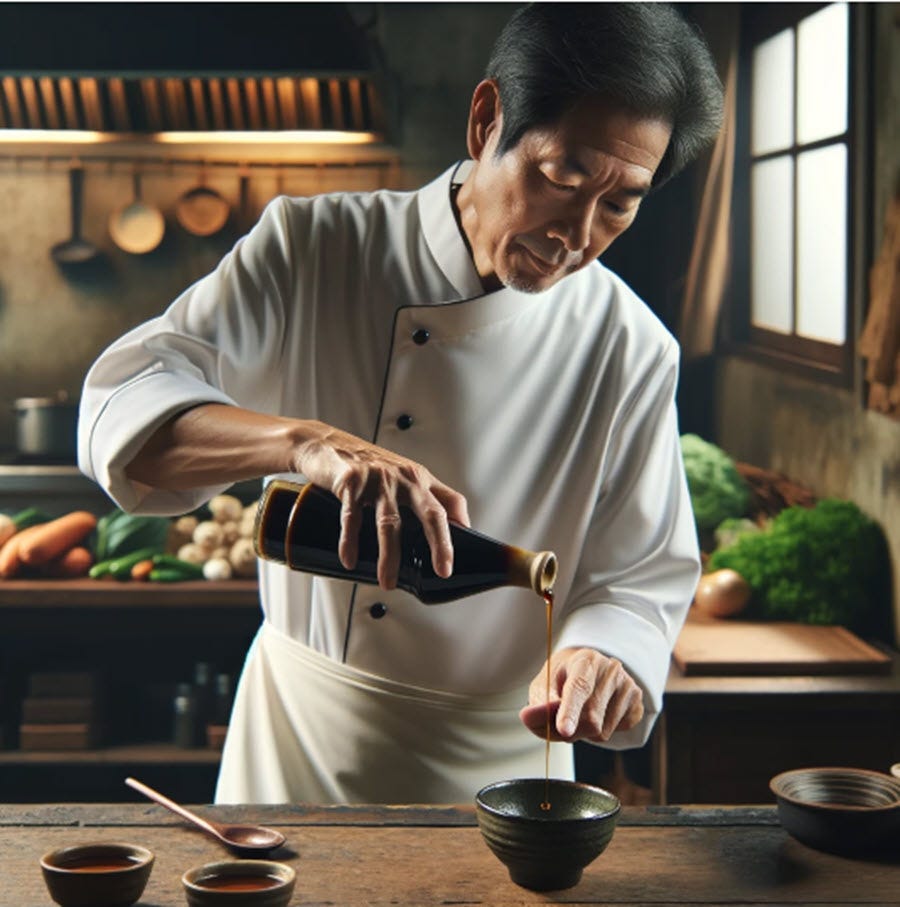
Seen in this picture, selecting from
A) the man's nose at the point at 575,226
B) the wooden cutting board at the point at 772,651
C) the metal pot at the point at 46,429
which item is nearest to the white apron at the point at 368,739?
the man's nose at the point at 575,226

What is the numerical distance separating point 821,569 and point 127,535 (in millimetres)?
1911

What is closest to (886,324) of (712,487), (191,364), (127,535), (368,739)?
(712,487)

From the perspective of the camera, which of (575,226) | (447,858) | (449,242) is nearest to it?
(447,858)

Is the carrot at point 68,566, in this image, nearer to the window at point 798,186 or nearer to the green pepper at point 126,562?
the green pepper at point 126,562

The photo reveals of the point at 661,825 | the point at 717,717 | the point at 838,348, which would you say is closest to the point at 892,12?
the point at 838,348

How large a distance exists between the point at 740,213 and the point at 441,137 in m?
1.34

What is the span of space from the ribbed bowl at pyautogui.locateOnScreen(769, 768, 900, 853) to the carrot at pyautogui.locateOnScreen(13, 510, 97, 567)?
2639 millimetres

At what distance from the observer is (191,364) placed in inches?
72.4

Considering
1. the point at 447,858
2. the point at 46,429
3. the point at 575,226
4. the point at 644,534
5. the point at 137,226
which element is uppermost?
the point at 137,226

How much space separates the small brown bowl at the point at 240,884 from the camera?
1.38 m

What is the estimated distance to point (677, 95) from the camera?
5.72ft

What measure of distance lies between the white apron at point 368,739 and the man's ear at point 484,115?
75cm

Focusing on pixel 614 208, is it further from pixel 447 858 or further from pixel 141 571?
pixel 141 571

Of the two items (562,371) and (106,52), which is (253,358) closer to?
(562,371)
